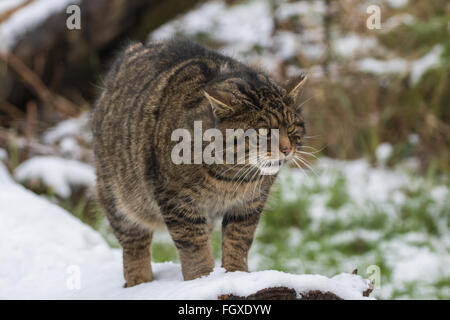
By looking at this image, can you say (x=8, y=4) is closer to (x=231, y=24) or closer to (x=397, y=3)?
(x=231, y=24)

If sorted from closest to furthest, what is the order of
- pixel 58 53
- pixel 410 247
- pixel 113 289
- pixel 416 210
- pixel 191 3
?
pixel 113 289
pixel 410 247
pixel 416 210
pixel 58 53
pixel 191 3

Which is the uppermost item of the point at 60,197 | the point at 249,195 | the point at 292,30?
the point at 292,30

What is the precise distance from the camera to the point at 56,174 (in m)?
4.84

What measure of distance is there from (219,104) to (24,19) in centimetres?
368

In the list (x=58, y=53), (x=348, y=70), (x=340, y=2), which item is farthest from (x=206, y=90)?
(x=340, y=2)

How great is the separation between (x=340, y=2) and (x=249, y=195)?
4.56m

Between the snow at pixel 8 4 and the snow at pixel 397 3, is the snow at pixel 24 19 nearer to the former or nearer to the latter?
the snow at pixel 8 4

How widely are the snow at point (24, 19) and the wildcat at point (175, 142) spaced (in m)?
2.69

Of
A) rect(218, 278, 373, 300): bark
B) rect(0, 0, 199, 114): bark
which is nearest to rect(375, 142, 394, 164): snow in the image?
rect(0, 0, 199, 114): bark

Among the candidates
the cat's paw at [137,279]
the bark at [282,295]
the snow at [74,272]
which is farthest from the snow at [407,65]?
the bark at [282,295]

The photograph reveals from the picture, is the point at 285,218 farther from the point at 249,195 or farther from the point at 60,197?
the point at 249,195

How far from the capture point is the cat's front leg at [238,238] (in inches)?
96.7

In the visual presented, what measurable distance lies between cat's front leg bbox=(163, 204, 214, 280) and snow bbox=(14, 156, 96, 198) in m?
2.51
